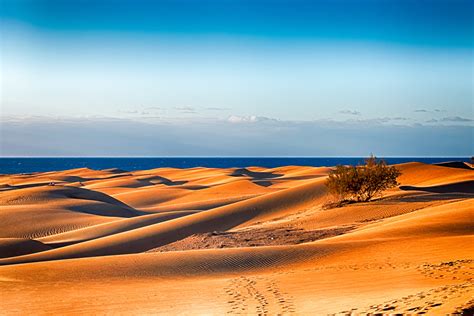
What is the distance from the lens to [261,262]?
18.1m

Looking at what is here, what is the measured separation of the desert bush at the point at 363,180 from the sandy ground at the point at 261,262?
1.23 meters

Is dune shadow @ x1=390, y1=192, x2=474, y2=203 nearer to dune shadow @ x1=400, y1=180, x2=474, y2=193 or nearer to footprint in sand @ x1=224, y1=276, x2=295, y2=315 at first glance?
dune shadow @ x1=400, y1=180, x2=474, y2=193

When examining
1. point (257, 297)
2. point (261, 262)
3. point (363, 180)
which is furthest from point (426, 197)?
point (257, 297)

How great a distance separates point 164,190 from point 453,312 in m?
48.1

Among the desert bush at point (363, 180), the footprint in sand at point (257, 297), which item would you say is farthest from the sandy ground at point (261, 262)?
the desert bush at point (363, 180)

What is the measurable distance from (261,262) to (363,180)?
14.0 m

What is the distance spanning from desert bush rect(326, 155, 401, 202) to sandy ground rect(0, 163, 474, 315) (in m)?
1.23

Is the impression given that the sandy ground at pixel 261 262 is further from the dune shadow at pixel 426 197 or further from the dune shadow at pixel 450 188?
the dune shadow at pixel 450 188

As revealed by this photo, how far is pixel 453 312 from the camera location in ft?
29.0

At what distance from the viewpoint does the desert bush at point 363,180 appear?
30562 millimetres

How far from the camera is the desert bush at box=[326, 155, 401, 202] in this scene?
30.6 meters

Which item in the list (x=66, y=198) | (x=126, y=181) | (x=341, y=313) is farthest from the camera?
(x=126, y=181)

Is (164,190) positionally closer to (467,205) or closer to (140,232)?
(140,232)

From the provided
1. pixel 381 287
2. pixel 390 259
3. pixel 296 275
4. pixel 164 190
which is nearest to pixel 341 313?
pixel 381 287
